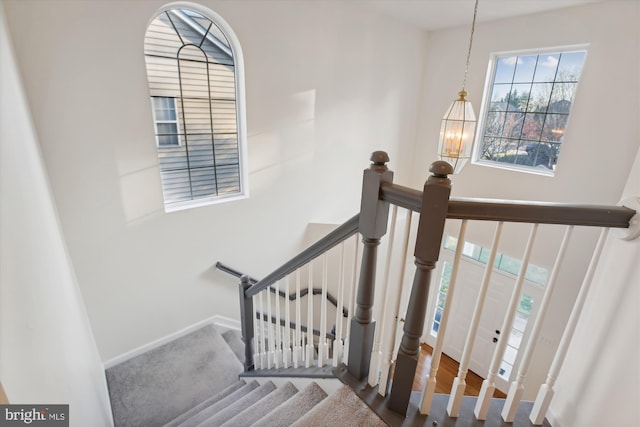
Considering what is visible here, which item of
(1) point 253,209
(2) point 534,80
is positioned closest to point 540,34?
(2) point 534,80

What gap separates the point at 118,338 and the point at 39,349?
2.37 metres

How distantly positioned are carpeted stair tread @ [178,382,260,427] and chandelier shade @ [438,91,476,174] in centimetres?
231

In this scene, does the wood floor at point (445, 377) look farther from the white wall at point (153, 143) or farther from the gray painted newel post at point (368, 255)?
the gray painted newel post at point (368, 255)

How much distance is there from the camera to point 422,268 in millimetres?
966

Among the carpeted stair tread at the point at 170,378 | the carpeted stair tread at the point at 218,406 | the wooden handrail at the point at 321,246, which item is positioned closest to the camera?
the wooden handrail at the point at 321,246

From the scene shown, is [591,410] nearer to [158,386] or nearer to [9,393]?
[9,393]

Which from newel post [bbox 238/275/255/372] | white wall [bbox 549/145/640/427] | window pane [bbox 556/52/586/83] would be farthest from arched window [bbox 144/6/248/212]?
window pane [bbox 556/52/586/83]

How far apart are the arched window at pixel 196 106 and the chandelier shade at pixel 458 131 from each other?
1938 millimetres

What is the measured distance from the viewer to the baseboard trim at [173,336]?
2.84 meters

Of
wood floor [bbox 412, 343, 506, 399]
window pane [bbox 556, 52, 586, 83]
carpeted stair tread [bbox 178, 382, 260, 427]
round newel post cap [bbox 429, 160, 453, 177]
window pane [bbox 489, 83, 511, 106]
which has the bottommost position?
wood floor [bbox 412, 343, 506, 399]

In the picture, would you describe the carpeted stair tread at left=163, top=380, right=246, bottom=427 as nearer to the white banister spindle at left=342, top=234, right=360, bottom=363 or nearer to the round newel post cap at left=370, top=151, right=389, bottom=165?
the white banister spindle at left=342, top=234, right=360, bottom=363

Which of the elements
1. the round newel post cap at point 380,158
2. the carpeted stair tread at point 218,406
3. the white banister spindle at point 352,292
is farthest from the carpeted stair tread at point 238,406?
the round newel post cap at point 380,158

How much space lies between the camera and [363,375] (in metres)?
1.28

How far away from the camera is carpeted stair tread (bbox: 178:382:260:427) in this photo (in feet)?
6.92
